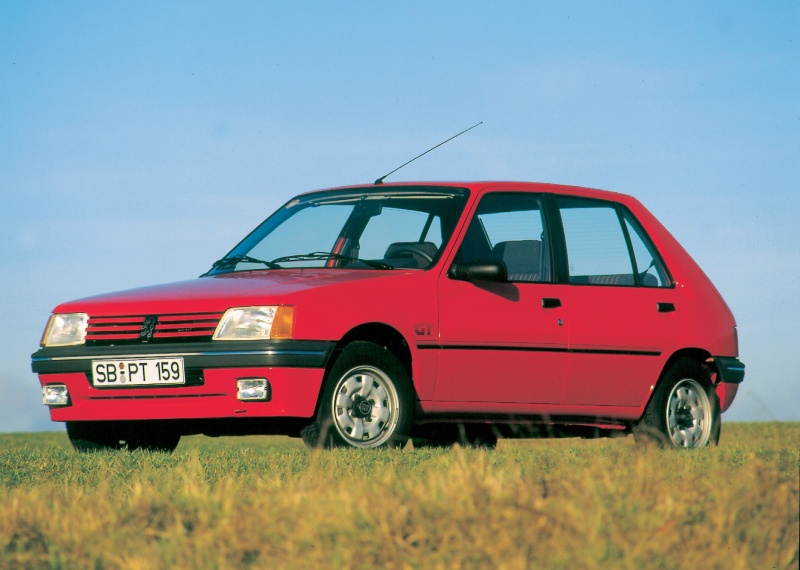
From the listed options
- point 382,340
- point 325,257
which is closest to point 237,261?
point 325,257

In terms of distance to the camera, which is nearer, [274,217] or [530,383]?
[530,383]

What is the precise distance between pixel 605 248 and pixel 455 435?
194 centimetres

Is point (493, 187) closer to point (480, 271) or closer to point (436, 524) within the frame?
point (480, 271)

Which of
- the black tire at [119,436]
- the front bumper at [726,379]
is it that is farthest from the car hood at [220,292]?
the front bumper at [726,379]

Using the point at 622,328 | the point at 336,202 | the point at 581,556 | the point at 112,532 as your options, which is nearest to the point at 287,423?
the point at 336,202

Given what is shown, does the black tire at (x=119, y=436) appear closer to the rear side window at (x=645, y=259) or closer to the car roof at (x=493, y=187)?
the car roof at (x=493, y=187)

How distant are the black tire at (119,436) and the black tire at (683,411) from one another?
3.64 m

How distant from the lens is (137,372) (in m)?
9.19

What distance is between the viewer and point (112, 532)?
5.19 meters

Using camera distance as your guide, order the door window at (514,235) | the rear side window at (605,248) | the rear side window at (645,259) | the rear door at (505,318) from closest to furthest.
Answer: the rear door at (505,318) < the door window at (514,235) < the rear side window at (605,248) < the rear side window at (645,259)

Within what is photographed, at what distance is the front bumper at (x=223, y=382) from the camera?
8.73m

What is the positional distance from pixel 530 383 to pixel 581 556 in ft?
18.0

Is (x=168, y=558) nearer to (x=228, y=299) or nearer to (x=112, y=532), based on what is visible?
(x=112, y=532)

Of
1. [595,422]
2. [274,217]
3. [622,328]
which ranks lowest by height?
[595,422]
